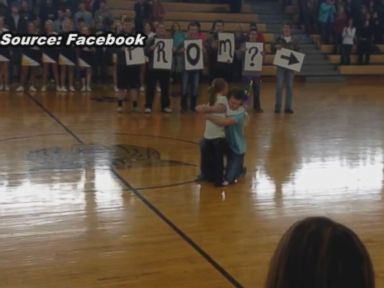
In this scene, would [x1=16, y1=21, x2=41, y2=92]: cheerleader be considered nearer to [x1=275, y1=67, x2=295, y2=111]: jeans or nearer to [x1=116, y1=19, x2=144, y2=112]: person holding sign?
[x1=116, y1=19, x2=144, y2=112]: person holding sign

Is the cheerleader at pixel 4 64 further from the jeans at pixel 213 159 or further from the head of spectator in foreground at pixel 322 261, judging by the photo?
the head of spectator in foreground at pixel 322 261

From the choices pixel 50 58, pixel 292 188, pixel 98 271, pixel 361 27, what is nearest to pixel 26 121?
pixel 50 58

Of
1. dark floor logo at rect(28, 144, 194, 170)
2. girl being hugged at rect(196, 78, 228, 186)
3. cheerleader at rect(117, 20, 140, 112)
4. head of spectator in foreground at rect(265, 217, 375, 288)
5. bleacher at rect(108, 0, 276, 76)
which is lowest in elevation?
dark floor logo at rect(28, 144, 194, 170)

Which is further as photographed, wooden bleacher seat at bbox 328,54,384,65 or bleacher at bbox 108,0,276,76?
wooden bleacher seat at bbox 328,54,384,65

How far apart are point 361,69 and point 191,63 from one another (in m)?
9.18

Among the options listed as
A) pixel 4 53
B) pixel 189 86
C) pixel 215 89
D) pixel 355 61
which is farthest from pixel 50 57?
pixel 355 61

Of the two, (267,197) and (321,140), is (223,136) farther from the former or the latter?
(321,140)

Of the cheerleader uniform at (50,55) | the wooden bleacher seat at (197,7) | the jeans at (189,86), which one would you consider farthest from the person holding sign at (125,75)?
the wooden bleacher seat at (197,7)

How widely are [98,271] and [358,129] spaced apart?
7.03 m

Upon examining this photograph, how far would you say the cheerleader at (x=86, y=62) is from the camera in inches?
555

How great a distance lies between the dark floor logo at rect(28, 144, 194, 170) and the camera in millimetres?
7302

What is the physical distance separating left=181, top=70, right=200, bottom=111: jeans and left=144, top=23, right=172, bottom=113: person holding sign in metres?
0.32

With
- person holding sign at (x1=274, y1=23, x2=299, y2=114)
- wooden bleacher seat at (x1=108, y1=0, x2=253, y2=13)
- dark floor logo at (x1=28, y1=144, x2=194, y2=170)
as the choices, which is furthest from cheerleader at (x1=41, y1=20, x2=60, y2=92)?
dark floor logo at (x1=28, y1=144, x2=194, y2=170)

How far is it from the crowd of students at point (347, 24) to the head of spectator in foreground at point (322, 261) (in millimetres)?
18111
